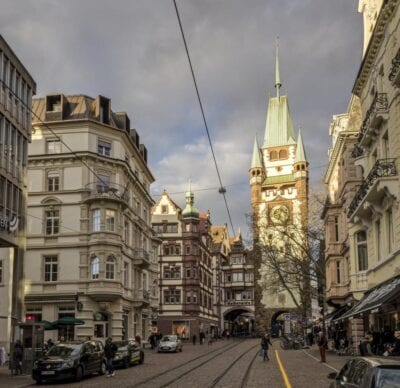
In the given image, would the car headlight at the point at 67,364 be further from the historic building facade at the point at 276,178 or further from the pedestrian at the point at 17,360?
the historic building facade at the point at 276,178

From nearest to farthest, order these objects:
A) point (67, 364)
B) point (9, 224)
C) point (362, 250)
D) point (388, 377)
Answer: point (388, 377) → point (67, 364) → point (9, 224) → point (362, 250)

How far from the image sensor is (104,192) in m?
49.8

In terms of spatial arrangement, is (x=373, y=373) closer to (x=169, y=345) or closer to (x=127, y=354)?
(x=127, y=354)

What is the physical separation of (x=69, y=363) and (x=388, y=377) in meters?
17.0

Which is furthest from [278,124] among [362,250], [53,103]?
[362,250]

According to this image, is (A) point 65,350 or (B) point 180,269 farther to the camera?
(B) point 180,269

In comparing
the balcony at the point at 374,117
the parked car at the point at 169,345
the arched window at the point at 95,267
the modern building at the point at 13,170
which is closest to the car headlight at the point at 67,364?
the modern building at the point at 13,170

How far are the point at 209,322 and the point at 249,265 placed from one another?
56.9ft

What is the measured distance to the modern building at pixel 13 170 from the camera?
1194 inches

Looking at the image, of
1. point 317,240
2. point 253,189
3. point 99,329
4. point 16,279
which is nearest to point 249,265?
point 253,189

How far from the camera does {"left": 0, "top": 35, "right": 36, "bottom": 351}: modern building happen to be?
99.5 feet

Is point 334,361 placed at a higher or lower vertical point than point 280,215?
lower

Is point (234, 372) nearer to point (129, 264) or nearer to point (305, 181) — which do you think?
point (129, 264)

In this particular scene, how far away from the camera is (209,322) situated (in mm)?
95875
